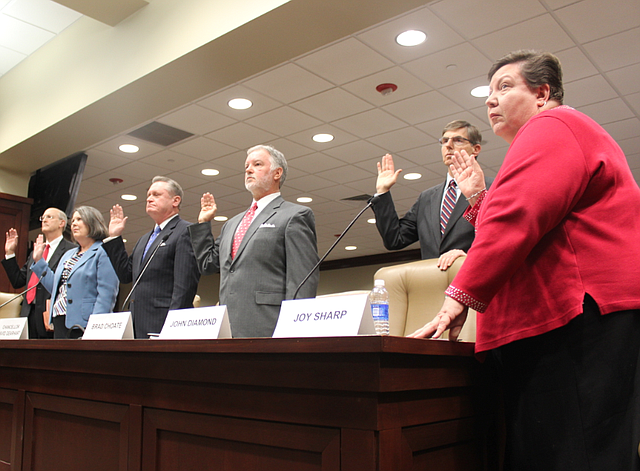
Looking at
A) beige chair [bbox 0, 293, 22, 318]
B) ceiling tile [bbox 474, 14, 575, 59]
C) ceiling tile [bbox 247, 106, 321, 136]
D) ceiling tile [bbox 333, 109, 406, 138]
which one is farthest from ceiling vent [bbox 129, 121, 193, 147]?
ceiling tile [bbox 474, 14, 575, 59]

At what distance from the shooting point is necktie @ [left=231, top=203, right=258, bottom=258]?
2359 mm

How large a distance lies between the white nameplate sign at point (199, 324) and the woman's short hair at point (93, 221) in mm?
2005

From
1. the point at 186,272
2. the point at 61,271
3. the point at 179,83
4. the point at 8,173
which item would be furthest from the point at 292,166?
the point at 186,272

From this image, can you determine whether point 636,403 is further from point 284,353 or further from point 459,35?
point 459,35

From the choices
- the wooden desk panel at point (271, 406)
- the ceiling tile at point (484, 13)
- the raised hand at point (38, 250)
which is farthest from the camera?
the raised hand at point (38, 250)

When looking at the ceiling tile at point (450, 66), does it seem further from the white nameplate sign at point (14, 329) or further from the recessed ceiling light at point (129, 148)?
the white nameplate sign at point (14, 329)

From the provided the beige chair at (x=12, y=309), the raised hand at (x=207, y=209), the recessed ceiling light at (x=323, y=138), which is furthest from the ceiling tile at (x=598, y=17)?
the beige chair at (x=12, y=309)

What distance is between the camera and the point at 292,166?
691cm

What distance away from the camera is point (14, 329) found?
235 cm

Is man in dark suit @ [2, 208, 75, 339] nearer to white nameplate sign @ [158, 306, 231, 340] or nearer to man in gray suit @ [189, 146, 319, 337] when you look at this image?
man in gray suit @ [189, 146, 319, 337]

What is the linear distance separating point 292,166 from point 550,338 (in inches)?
234

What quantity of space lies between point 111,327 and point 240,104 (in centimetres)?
370

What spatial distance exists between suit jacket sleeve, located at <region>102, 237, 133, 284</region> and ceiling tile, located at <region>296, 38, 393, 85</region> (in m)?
2.19

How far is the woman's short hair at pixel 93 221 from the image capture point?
11.0 feet
